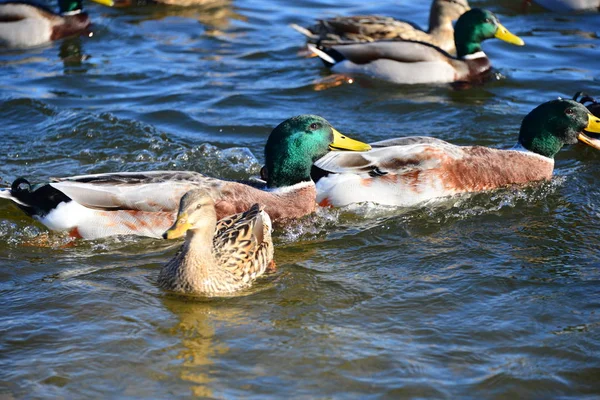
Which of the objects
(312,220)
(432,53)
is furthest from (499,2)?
(312,220)

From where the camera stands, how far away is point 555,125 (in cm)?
833

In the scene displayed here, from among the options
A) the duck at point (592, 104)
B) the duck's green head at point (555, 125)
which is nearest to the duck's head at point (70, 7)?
the duck at point (592, 104)

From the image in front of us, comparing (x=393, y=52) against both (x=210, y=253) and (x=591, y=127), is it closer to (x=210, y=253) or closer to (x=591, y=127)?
(x=591, y=127)

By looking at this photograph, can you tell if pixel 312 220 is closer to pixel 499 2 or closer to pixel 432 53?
pixel 432 53

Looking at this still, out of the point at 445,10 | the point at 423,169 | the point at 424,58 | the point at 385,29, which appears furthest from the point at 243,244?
the point at 445,10

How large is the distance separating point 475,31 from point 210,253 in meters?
6.75

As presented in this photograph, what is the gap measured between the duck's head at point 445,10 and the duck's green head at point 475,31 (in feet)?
3.46

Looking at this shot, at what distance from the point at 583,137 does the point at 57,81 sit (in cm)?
624

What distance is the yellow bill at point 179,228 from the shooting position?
557 centimetres

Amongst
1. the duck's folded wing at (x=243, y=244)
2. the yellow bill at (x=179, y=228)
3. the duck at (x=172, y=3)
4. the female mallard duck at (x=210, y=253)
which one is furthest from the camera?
the duck at (x=172, y=3)

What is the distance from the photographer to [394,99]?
1101 centimetres

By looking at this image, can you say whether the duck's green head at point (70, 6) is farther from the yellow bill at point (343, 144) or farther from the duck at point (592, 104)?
the duck at point (592, 104)

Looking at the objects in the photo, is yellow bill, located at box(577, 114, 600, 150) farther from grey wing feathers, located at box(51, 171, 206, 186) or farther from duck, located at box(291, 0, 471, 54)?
duck, located at box(291, 0, 471, 54)

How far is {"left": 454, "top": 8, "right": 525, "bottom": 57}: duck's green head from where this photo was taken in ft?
38.6
